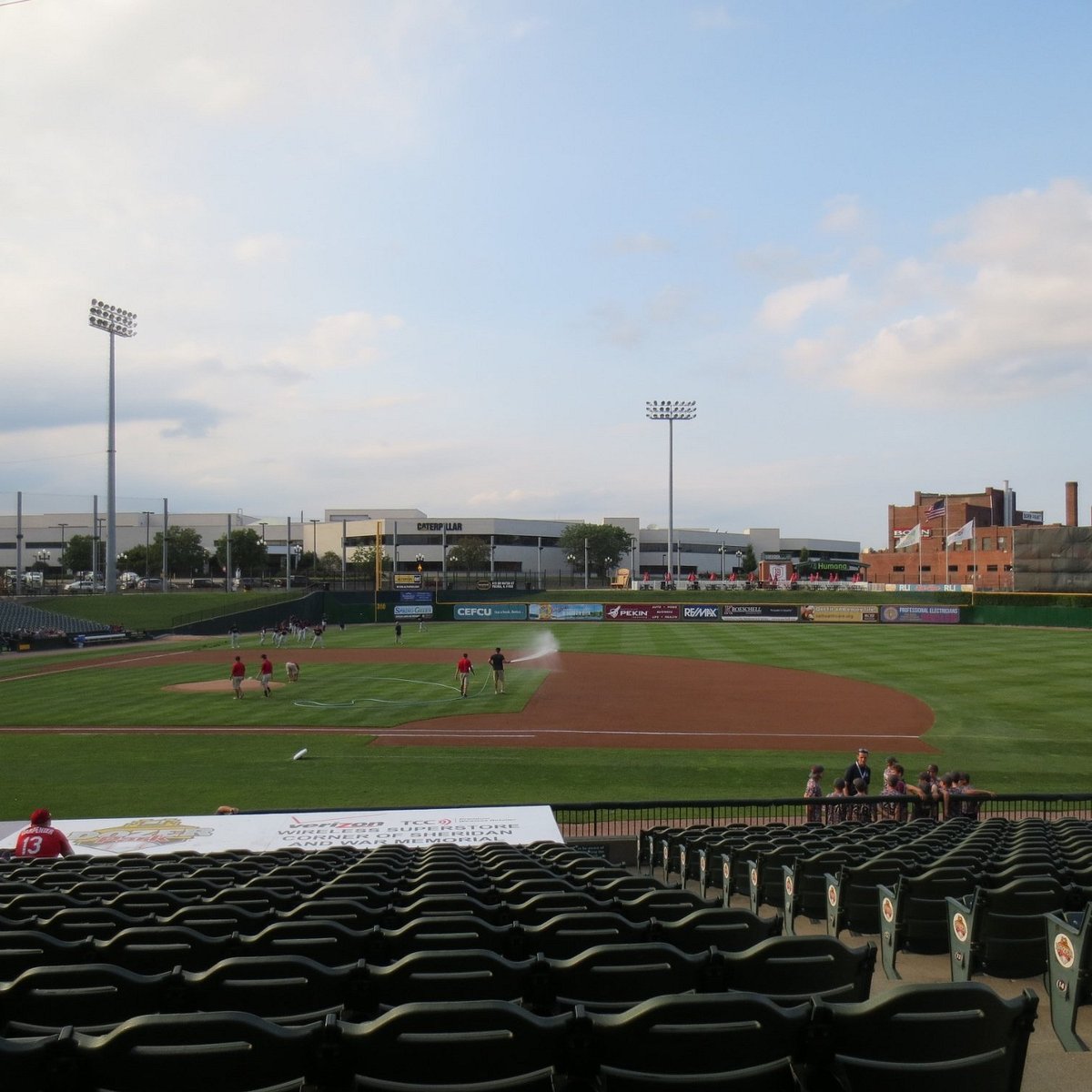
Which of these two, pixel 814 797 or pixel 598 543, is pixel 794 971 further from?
pixel 598 543

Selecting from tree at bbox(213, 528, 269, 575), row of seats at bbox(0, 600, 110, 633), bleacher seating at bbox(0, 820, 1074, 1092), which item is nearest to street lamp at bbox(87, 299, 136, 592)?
row of seats at bbox(0, 600, 110, 633)

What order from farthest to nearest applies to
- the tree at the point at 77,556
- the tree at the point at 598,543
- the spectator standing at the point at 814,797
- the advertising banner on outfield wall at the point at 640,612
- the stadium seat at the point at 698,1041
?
the tree at the point at 598,543 < the tree at the point at 77,556 < the advertising banner on outfield wall at the point at 640,612 < the spectator standing at the point at 814,797 < the stadium seat at the point at 698,1041

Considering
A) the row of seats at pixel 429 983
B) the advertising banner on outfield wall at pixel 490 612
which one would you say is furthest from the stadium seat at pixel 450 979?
the advertising banner on outfield wall at pixel 490 612

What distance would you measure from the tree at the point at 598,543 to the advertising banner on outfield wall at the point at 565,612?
53.2 m

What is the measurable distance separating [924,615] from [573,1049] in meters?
71.4

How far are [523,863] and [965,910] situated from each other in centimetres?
400

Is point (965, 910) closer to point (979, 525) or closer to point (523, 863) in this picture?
point (523, 863)

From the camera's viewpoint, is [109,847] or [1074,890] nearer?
[1074,890]

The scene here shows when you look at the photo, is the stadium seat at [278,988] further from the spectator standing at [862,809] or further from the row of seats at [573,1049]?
the spectator standing at [862,809]

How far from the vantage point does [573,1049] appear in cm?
279

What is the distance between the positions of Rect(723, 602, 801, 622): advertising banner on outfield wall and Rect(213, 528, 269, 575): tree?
72036mm

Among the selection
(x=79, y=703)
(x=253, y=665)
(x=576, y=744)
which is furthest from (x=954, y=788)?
(x=253, y=665)

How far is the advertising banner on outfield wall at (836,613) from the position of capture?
228 ft

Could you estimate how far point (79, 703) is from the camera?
31969 millimetres
